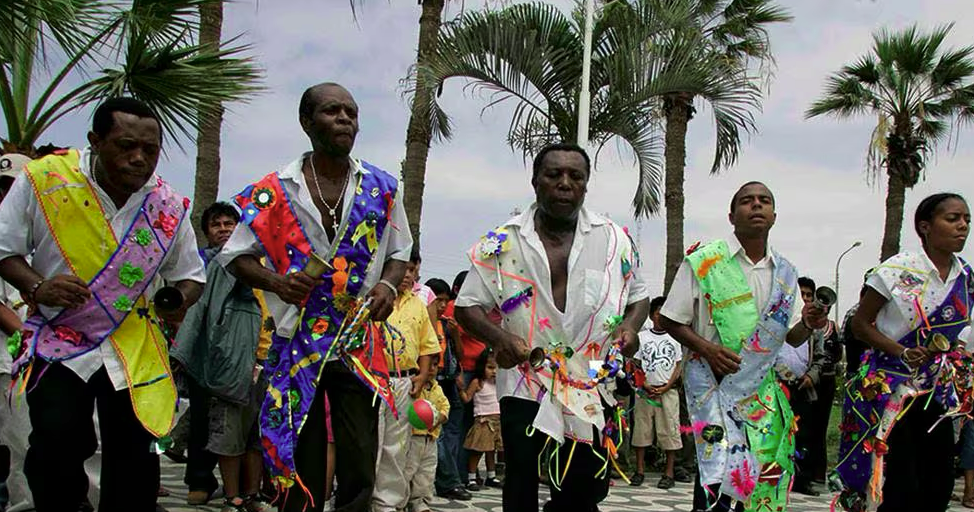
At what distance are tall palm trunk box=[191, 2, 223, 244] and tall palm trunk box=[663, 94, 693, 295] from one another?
24.4ft

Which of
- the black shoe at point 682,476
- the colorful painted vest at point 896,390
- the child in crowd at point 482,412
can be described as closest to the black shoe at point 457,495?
the child in crowd at point 482,412

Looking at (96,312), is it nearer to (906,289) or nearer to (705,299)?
(705,299)

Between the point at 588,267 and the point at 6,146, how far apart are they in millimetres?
6457

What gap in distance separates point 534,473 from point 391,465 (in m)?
2.83

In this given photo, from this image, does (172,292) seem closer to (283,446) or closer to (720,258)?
(283,446)

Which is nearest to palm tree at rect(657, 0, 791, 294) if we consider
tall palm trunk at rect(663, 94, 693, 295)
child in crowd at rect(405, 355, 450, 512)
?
tall palm trunk at rect(663, 94, 693, 295)

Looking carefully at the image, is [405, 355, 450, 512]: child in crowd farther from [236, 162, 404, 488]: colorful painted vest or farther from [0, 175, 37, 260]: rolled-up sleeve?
[0, 175, 37, 260]: rolled-up sleeve

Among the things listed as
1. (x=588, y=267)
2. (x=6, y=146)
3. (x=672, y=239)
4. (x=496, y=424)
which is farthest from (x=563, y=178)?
(x=672, y=239)

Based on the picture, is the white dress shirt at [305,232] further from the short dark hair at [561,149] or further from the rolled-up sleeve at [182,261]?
the short dark hair at [561,149]

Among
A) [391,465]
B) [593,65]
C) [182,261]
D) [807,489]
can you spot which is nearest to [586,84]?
[593,65]

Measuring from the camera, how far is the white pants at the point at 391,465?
6.98 meters

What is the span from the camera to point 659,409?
10344 millimetres

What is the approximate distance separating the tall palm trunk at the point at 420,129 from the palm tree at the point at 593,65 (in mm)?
208

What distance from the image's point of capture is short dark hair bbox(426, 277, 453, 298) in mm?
9234
